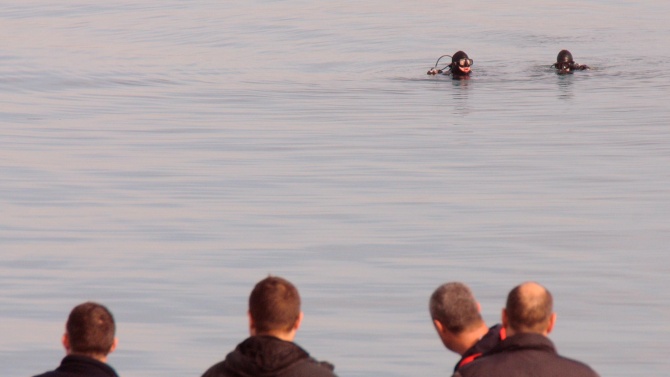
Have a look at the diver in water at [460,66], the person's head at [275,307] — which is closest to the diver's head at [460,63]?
the diver in water at [460,66]

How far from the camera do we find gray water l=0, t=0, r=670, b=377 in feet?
38.1

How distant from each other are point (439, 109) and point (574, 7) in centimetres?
3630

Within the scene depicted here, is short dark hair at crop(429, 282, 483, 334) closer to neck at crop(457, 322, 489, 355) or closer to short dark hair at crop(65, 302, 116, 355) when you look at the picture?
neck at crop(457, 322, 489, 355)

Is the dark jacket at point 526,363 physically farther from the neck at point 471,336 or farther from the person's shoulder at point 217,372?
the person's shoulder at point 217,372

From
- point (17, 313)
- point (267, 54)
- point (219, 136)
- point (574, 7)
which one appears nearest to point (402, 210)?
point (17, 313)

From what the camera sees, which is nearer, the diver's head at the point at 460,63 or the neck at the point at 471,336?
the neck at the point at 471,336

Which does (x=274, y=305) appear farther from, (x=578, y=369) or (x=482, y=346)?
(x=578, y=369)

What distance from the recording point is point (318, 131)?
2427cm

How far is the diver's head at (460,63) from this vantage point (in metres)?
31.1

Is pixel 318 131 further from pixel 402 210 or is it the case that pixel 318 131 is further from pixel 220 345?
pixel 220 345

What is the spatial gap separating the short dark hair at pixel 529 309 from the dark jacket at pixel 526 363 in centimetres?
5

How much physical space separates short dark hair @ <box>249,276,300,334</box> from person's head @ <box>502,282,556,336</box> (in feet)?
3.00

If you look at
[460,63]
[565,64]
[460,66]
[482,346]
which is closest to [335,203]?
[482,346]

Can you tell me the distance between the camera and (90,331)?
5867 millimetres
